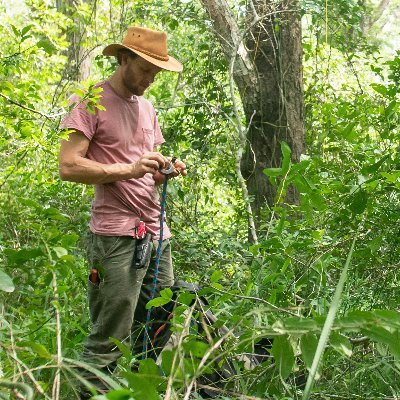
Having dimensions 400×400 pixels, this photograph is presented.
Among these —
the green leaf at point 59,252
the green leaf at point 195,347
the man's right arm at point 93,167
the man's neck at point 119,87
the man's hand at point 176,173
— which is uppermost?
the man's neck at point 119,87

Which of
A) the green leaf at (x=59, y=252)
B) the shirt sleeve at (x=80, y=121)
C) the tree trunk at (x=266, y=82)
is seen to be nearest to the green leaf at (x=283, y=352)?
the green leaf at (x=59, y=252)

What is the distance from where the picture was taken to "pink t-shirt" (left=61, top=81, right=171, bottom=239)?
13.5ft

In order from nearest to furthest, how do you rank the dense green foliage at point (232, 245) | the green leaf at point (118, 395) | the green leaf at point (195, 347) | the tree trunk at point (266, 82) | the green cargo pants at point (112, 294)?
the green leaf at point (118, 395) → the dense green foliage at point (232, 245) → the green leaf at point (195, 347) → the green cargo pants at point (112, 294) → the tree trunk at point (266, 82)

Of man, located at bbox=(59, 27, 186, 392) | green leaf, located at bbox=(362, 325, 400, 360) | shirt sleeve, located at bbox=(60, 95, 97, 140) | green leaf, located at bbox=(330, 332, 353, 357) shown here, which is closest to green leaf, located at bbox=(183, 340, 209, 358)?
green leaf, located at bbox=(330, 332, 353, 357)

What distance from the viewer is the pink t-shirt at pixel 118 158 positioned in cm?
413

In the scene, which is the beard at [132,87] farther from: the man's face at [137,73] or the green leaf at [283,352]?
the green leaf at [283,352]

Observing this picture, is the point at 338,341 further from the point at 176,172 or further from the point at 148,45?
the point at 148,45

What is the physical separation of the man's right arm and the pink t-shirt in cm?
10

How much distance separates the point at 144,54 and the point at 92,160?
25.8 inches

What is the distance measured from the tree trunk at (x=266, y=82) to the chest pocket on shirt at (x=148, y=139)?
1896mm

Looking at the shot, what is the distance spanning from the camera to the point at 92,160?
13.3 ft

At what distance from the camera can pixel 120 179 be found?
3.98 meters

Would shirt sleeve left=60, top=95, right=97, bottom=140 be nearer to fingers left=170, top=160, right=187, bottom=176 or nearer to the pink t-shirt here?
the pink t-shirt

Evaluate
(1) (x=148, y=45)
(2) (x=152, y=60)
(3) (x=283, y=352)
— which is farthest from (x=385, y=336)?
(1) (x=148, y=45)
